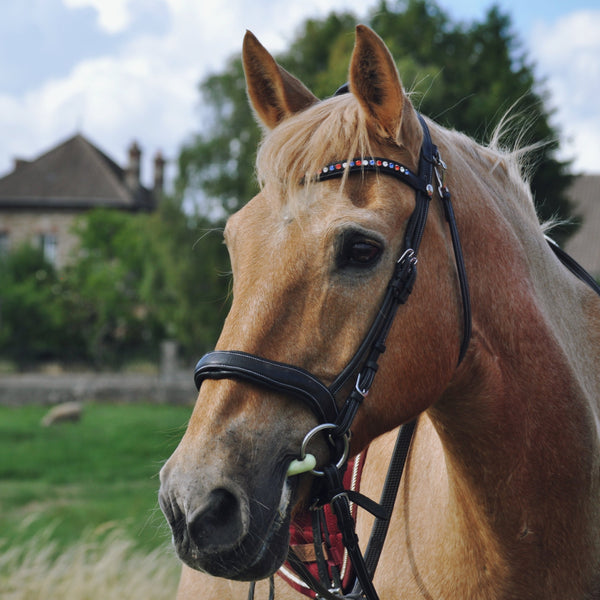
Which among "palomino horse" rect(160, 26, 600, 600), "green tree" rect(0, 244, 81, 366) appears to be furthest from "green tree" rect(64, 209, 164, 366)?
"palomino horse" rect(160, 26, 600, 600)

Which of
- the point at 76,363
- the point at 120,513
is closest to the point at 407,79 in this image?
the point at 120,513

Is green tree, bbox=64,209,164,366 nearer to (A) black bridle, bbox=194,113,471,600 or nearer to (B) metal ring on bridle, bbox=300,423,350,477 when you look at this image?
(A) black bridle, bbox=194,113,471,600

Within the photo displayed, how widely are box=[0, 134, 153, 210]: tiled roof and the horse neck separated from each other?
48.3 metres

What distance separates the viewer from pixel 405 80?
1656cm

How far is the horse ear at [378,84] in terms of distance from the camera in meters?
2.06

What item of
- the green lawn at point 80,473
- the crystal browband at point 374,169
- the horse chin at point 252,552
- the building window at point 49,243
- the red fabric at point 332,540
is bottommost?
the green lawn at point 80,473

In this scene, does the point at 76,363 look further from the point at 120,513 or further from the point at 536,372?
the point at 536,372

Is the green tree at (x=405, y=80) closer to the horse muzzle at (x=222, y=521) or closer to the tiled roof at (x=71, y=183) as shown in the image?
the horse muzzle at (x=222, y=521)

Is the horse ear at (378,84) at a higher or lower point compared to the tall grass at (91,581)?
higher

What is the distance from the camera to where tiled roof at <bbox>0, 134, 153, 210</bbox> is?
4859 cm

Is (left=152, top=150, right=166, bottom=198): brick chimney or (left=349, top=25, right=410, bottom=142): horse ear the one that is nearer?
(left=349, top=25, right=410, bottom=142): horse ear

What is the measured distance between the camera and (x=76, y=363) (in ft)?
105

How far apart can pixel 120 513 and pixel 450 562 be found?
1003 centimetres

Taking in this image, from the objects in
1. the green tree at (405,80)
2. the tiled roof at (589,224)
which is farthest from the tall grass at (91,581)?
the tiled roof at (589,224)
